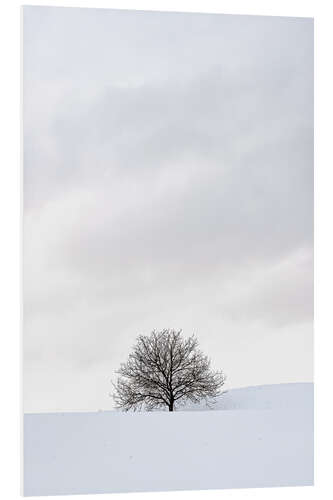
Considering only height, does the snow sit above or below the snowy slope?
below

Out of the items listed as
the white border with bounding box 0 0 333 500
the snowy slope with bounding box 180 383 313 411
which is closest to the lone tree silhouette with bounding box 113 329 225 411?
the snowy slope with bounding box 180 383 313 411

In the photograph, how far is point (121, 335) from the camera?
23.4 ft

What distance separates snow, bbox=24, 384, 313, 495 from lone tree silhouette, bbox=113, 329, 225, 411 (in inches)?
4.0

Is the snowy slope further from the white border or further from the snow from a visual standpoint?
the white border

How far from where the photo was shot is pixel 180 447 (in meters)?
7.14

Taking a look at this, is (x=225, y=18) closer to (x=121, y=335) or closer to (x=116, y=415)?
(x=121, y=335)

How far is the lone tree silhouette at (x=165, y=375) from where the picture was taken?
7.20 m

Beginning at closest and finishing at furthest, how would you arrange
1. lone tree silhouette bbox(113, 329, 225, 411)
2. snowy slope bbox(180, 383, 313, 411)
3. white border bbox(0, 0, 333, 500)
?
1. white border bbox(0, 0, 333, 500)
2. lone tree silhouette bbox(113, 329, 225, 411)
3. snowy slope bbox(180, 383, 313, 411)

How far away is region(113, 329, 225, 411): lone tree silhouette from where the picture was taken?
7203mm

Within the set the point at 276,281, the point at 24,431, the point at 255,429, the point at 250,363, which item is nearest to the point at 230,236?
the point at 276,281

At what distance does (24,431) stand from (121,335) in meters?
0.92
